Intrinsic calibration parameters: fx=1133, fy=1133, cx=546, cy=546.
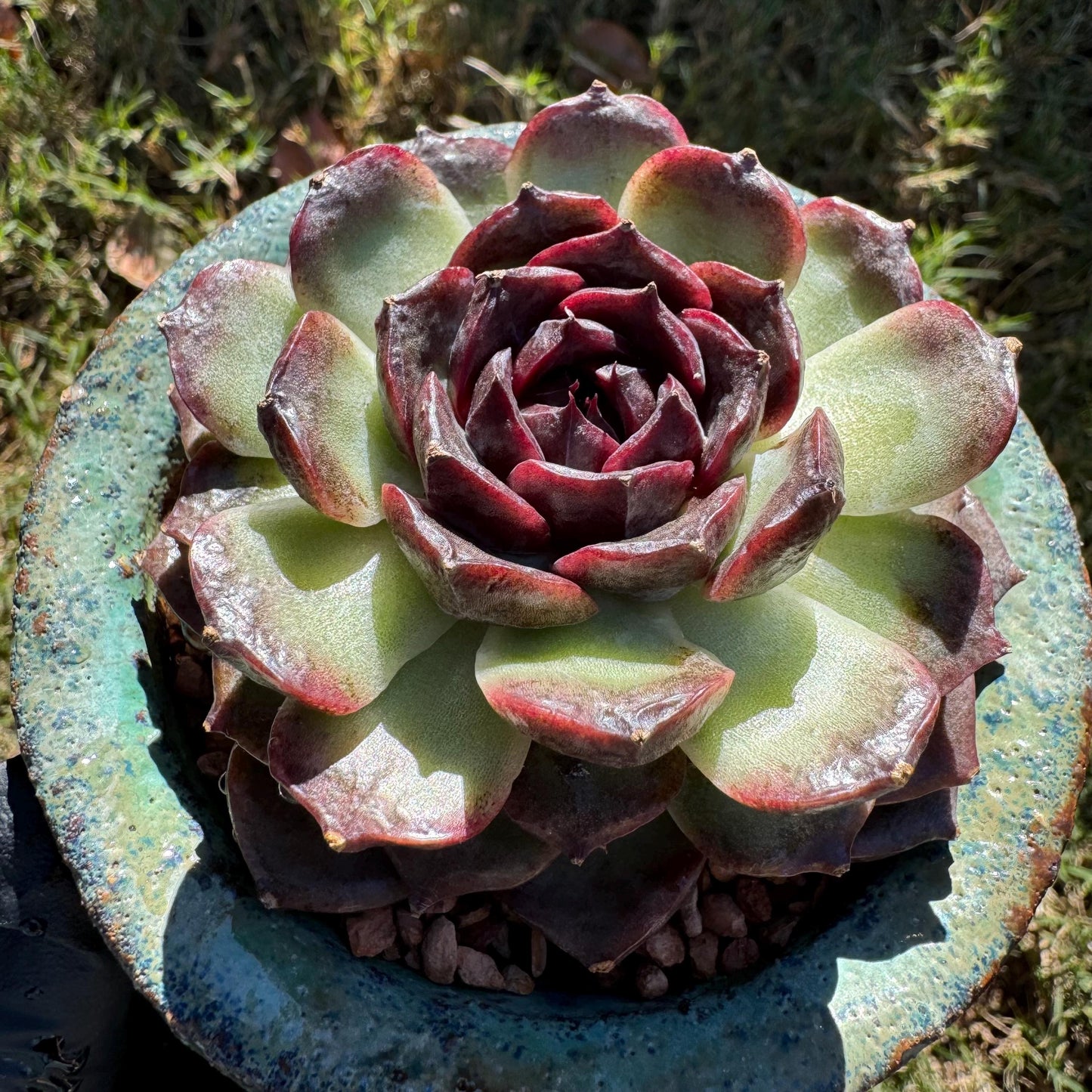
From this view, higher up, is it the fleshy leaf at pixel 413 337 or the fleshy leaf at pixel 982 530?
the fleshy leaf at pixel 413 337

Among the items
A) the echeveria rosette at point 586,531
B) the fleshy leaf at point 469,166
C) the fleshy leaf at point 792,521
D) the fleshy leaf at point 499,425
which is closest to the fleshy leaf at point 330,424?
the echeveria rosette at point 586,531

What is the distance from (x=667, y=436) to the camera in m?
0.95

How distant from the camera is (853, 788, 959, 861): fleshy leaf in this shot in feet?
3.54

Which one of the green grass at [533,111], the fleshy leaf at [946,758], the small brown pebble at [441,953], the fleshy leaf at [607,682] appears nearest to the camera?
the fleshy leaf at [607,682]

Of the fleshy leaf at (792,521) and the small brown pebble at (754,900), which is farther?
the small brown pebble at (754,900)

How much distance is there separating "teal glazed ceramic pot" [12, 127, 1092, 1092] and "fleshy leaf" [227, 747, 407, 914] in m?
0.06

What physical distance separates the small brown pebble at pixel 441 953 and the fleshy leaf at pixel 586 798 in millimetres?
239

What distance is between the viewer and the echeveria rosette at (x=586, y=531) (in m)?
0.90

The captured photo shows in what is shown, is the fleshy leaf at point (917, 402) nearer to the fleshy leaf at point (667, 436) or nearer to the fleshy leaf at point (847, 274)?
the fleshy leaf at point (847, 274)

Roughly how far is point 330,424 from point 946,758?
636 millimetres

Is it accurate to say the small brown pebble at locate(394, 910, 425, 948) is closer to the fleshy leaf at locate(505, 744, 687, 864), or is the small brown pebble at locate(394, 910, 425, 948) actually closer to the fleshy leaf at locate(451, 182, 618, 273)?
the fleshy leaf at locate(505, 744, 687, 864)

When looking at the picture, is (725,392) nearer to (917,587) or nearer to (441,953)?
(917,587)

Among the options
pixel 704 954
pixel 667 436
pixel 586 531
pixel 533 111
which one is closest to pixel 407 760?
pixel 586 531

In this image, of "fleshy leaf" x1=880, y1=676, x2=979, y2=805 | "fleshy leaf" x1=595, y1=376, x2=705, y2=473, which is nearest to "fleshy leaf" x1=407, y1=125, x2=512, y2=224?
"fleshy leaf" x1=595, y1=376, x2=705, y2=473
